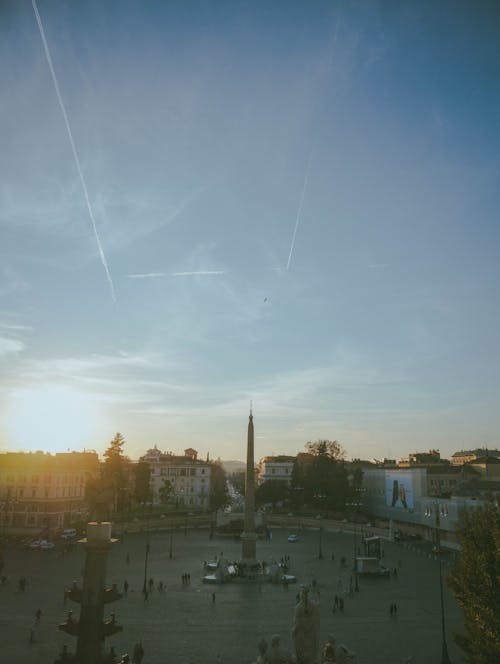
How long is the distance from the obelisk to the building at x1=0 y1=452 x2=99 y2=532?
24.2 metres

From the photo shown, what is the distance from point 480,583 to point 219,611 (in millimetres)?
16475

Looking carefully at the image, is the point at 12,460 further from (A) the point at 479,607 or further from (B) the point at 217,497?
(A) the point at 479,607

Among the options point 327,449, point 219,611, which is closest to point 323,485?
point 327,449

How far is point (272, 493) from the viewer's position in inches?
3541

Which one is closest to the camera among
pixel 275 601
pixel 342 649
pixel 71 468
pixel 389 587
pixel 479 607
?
pixel 342 649

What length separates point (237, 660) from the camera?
60.5 ft

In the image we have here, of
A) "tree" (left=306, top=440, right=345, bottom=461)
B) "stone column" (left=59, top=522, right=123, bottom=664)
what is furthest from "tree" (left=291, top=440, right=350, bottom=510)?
"stone column" (left=59, top=522, right=123, bottom=664)

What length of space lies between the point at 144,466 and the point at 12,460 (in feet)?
74.2

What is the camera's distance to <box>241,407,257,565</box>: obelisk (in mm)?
40375

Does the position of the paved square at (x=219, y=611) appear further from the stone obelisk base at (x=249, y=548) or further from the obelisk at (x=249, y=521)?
the obelisk at (x=249, y=521)

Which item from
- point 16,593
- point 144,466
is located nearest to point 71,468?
point 144,466

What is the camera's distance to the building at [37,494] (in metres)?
56.4

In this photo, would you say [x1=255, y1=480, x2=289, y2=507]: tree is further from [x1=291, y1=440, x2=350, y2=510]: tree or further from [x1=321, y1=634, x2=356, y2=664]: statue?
[x1=321, y1=634, x2=356, y2=664]: statue

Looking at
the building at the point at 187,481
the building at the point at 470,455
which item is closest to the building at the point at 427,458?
the building at the point at 470,455
